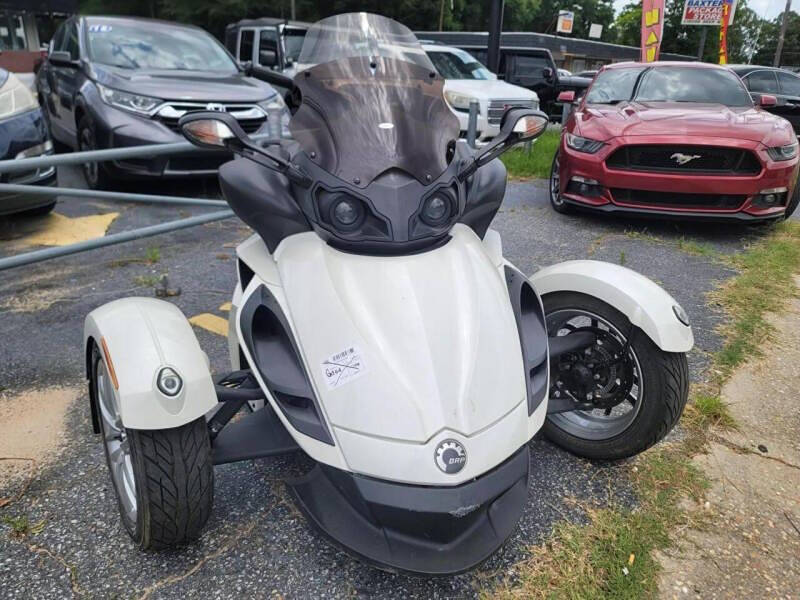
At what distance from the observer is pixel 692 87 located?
6367 millimetres

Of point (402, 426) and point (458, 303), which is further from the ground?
point (458, 303)

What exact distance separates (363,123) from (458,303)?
0.65 metres

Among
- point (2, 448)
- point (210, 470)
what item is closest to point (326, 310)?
point (210, 470)

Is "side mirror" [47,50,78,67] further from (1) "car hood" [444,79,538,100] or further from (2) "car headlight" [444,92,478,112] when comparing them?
(1) "car hood" [444,79,538,100]

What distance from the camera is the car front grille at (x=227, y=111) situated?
18.3 feet

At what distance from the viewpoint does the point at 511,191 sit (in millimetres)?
7570

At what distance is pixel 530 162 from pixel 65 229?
6296mm

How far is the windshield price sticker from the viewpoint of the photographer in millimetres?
1610

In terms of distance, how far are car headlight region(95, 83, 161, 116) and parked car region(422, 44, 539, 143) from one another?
411 centimetres

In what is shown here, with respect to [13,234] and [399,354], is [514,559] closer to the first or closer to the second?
[399,354]

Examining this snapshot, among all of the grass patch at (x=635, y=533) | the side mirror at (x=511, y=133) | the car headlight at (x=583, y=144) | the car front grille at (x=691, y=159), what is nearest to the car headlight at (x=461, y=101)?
the car headlight at (x=583, y=144)

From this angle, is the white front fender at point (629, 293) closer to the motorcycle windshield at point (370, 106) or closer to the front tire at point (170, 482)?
the motorcycle windshield at point (370, 106)

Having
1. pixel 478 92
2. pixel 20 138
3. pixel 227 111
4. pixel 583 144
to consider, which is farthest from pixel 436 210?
pixel 478 92

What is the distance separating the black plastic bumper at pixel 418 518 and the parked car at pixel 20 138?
409 centimetres
